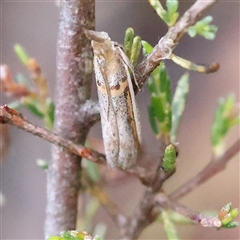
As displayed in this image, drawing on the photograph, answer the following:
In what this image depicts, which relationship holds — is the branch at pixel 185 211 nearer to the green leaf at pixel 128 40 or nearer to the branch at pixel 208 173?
→ the branch at pixel 208 173

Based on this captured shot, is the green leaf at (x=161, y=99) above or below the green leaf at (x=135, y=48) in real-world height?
below

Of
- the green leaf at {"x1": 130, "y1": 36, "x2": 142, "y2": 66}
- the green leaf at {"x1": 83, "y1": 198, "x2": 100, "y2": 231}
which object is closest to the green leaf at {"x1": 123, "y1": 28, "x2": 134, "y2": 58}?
the green leaf at {"x1": 130, "y1": 36, "x2": 142, "y2": 66}

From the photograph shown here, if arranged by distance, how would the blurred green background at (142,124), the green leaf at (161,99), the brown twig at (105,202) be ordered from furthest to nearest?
the blurred green background at (142,124) < the brown twig at (105,202) < the green leaf at (161,99)

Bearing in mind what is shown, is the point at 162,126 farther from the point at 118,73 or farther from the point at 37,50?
the point at 37,50

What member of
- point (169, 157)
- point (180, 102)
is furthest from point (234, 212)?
point (180, 102)

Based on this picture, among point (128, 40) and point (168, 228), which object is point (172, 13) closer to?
point (128, 40)

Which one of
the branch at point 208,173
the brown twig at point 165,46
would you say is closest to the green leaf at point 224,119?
the branch at point 208,173
